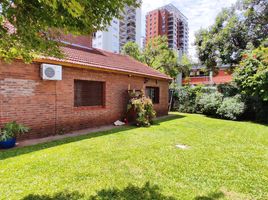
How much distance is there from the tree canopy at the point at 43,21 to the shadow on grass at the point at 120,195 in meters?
2.47

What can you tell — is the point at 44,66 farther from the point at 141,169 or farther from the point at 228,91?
the point at 228,91

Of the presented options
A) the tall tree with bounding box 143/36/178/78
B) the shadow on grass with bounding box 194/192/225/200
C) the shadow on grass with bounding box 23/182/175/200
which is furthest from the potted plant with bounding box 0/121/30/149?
the tall tree with bounding box 143/36/178/78

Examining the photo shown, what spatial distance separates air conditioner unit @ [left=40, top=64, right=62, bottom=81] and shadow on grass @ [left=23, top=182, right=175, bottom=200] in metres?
5.01

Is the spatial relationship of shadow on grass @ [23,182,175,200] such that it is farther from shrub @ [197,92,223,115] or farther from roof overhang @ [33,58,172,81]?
shrub @ [197,92,223,115]

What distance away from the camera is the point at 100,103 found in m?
10.4

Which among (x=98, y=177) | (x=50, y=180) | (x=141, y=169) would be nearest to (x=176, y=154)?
(x=141, y=169)

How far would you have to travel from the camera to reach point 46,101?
7617 millimetres

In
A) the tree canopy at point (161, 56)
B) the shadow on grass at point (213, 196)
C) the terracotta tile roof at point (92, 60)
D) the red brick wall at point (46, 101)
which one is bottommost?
the shadow on grass at point (213, 196)

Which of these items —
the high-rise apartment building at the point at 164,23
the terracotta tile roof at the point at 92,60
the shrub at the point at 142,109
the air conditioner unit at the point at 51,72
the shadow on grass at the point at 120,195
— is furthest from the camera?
the high-rise apartment building at the point at 164,23

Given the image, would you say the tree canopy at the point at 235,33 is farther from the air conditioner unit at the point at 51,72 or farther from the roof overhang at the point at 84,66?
the air conditioner unit at the point at 51,72

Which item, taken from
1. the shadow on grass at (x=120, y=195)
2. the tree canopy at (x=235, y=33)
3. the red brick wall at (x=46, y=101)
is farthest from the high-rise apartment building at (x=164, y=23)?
the shadow on grass at (x=120, y=195)

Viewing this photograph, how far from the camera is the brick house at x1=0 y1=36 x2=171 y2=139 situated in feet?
22.0

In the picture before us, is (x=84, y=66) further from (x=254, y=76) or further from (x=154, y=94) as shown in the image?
(x=254, y=76)

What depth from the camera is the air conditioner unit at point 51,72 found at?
7250 millimetres
